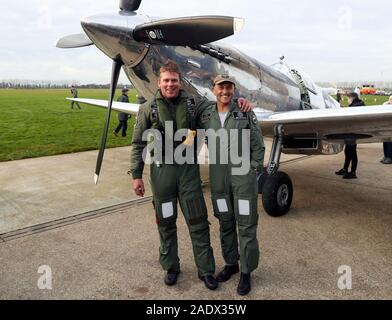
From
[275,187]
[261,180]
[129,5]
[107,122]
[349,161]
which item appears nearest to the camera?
[129,5]

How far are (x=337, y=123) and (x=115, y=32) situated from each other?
2871 mm

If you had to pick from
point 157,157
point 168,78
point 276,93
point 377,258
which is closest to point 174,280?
point 157,157

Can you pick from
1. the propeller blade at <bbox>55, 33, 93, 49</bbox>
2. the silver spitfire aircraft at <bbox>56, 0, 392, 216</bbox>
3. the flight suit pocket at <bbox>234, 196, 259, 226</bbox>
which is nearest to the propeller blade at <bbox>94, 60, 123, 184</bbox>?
the silver spitfire aircraft at <bbox>56, 0, 392, 216</bbox>

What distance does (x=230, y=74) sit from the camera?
15.3 feet

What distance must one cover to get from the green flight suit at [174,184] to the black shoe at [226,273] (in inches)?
4.3

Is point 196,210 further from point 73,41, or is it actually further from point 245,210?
point 73,41

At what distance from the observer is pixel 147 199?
16.8 feet

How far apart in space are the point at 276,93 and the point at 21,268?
4269 mm

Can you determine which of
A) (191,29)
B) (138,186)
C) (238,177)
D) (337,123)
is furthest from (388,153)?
(138,186)

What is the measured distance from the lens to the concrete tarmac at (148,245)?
108 inches

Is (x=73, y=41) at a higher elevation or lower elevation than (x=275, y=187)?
higher

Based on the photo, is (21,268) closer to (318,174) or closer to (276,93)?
(276,93)

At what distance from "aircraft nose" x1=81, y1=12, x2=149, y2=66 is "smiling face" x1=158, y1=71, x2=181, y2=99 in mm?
1277
